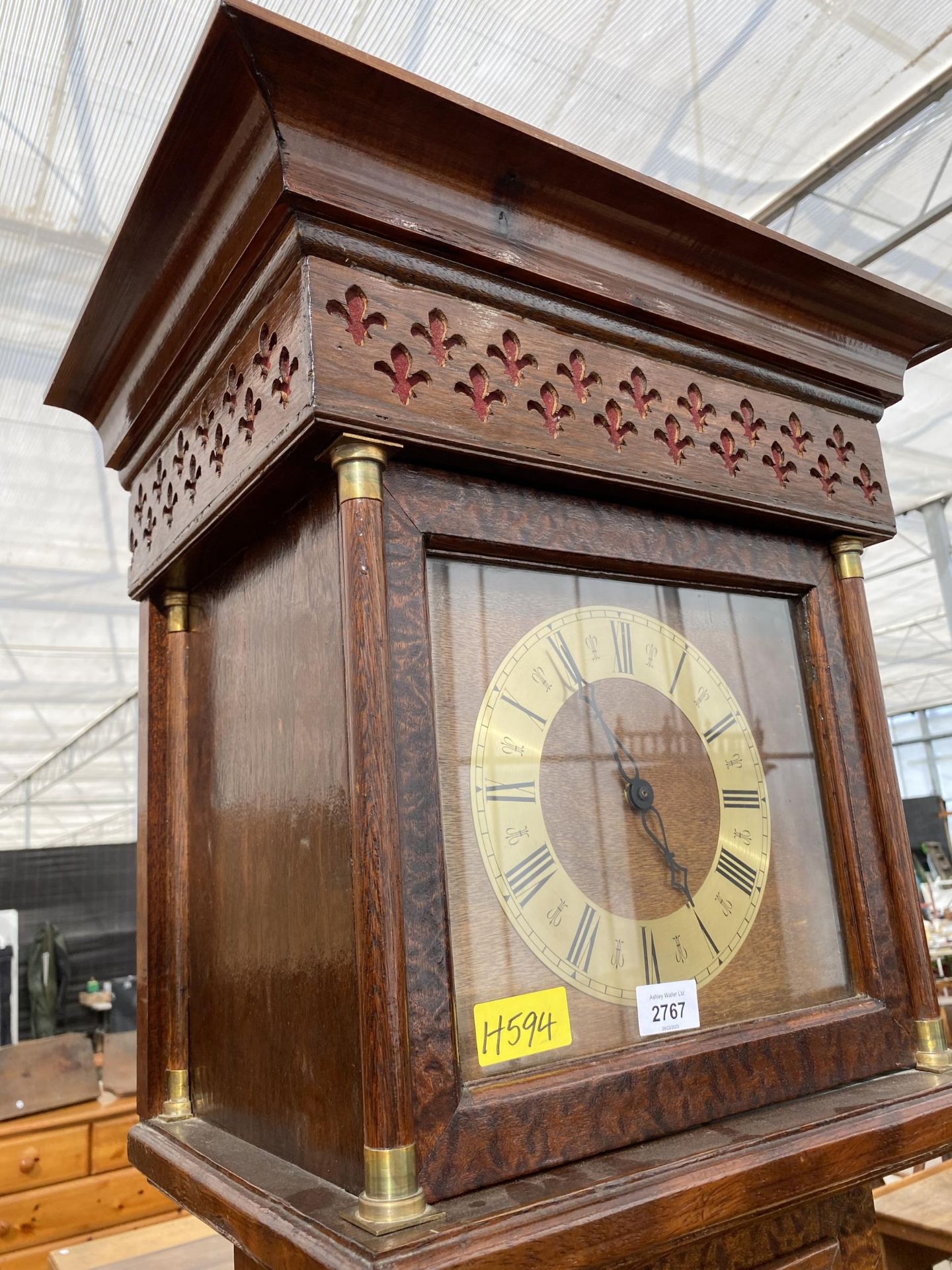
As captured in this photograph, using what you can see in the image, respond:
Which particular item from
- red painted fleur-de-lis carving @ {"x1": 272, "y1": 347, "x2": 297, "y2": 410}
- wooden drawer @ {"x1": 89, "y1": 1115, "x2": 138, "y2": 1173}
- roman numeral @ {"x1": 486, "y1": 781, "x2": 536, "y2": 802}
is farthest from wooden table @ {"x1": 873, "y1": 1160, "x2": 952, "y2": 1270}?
wooden drawer @ {"x1": 89, "y1": 1115, "x2": 138, "y2": 1173}

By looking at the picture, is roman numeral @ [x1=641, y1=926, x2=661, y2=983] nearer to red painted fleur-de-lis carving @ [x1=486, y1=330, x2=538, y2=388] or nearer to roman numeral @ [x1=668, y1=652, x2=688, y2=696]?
roman numeral @ [x1=668, y1=652, x2=688, y2=696]

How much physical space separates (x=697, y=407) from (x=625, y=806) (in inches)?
16.1

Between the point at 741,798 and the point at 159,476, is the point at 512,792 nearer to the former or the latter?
the point at 741,798

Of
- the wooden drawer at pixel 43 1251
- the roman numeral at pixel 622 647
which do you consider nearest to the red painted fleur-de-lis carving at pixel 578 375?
the roman numeral at pixel 622 647

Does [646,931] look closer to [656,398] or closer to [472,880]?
[472,880]

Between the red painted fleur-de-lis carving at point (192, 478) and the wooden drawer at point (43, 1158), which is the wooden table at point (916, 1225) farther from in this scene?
the wooden drawer at point (43, 1158)

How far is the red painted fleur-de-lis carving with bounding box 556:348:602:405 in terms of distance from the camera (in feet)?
2.94

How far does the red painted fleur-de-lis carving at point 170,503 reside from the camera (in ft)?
3.32

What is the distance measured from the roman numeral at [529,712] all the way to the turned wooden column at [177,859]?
1.31 ft

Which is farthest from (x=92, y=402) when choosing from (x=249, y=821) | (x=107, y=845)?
(x=107, y=845)

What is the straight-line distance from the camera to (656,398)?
3.16ft

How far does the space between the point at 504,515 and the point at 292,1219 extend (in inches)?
21.8

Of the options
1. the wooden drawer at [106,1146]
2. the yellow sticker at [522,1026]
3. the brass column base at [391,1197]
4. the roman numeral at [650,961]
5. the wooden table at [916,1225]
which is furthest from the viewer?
the wooden drawer at [106,1146]

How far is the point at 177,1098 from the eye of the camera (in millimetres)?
964
